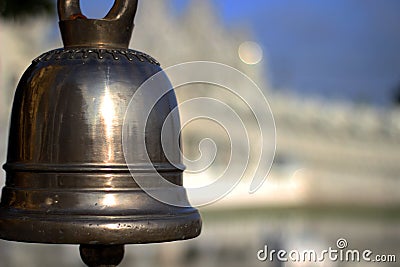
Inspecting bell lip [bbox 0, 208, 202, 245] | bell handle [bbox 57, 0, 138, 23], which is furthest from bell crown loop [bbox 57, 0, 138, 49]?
bell lip [bbox 0, 208, 202, 245]

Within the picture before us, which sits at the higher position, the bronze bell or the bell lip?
the bronze bell

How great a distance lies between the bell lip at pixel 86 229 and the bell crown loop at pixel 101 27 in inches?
13.7

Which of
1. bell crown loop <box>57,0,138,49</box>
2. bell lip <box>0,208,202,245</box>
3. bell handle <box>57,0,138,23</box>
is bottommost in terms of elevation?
bell lip <box>0,208,202,245</box>

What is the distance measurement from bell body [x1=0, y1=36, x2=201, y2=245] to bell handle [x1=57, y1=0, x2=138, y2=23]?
0.22 ft

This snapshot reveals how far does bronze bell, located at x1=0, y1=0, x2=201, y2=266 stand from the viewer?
1533 millimetres

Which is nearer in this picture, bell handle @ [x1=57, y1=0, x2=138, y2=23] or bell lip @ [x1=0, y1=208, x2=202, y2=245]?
bell lip @ [x1=0, y1=208, x2=202, y2=245]

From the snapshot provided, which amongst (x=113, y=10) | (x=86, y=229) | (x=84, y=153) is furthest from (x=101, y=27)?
(x=86, y=229)

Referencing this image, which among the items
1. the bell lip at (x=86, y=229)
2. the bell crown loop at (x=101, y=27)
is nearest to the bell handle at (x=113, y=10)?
the bell crown loop at (x=101, y=27)

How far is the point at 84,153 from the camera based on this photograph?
1581 mm

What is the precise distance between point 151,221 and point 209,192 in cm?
24

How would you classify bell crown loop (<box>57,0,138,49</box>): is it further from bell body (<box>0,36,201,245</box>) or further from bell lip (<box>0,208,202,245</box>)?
bell lip (<box>0,208,202,245</box>)

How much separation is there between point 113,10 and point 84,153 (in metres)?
0.29

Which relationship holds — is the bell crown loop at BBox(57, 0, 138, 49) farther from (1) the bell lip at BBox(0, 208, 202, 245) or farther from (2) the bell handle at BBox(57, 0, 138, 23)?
(1) the bell lip at BBox(0, 208, 202, 245)

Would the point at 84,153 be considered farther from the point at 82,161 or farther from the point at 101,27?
the point at 101,27
